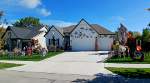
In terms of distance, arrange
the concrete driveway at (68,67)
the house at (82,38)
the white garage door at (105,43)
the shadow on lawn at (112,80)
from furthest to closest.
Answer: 1. the house at (82,38)
2. the white garage door at (105,43)
3. the concrete driveway at (68,67)
4. the shadow on lawn at (112,80)

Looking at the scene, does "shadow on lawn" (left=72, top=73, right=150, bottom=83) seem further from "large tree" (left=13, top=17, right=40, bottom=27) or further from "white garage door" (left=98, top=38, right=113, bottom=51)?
"large tree" (left=13, top=17, right=40, bottom=27)

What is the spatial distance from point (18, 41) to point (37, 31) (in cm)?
515

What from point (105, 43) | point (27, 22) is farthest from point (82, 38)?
point (27, 22)

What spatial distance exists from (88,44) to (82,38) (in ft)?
4.69

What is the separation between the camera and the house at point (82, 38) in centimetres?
4753

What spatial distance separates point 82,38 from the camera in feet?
158

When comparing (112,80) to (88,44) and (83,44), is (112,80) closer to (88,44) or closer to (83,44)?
(88,44)

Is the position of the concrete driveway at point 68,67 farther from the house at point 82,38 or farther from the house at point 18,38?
the house at point 18,38

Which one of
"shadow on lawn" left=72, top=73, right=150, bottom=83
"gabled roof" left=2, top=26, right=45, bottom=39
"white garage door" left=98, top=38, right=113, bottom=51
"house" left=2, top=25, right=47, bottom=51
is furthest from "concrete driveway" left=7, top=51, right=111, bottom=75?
"gabled roof" left=2, top=26, right=45, bottom=39

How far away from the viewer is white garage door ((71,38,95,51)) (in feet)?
156

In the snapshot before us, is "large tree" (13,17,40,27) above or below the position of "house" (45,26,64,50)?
above

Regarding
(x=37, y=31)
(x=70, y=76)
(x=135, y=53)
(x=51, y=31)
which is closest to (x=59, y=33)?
(x=51, y=31)

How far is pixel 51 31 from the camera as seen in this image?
50.0 m

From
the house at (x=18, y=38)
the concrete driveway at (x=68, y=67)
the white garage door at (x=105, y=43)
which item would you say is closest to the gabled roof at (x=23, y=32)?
the house at (x=18, y=38)
